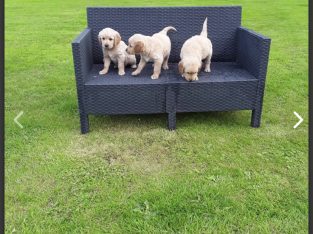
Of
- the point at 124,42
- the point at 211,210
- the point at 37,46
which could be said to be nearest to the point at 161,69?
the point at 124,42

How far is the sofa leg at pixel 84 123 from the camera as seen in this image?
4.09 metres

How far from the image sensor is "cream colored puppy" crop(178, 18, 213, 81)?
3929 millimetres

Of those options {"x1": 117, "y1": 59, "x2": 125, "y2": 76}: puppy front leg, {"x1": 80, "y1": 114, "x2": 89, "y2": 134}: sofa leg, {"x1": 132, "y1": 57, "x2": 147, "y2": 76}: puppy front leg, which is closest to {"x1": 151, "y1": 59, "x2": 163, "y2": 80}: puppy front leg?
{"x1": 132, "y1": 57, "x2": 147, "y2": 76}: puppy front leg

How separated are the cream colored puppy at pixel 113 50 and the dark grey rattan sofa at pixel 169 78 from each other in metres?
0.10

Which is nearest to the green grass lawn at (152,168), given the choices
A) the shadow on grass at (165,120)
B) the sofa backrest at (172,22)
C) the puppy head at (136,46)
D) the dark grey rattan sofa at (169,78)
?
the shadow on grass at (165,120)

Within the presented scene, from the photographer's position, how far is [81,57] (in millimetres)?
3836

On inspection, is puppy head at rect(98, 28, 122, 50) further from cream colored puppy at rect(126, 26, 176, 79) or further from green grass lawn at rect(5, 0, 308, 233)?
green grass lawn at rect(5, 0, 308, 233)

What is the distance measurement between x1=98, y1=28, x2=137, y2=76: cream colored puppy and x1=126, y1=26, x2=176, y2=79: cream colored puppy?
188 mm

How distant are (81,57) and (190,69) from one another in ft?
3.72

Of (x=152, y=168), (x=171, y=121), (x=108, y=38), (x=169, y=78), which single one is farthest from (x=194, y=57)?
(x=152, y=168)

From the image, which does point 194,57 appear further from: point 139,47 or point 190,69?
point 139,47

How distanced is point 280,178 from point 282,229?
70cm

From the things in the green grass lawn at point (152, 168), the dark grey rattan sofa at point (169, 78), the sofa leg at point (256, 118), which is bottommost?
the green grass lawn at point (152, 168)

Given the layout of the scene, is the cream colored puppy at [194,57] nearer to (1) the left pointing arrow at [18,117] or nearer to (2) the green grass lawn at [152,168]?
(2) the green grass lawn at [152,168]
